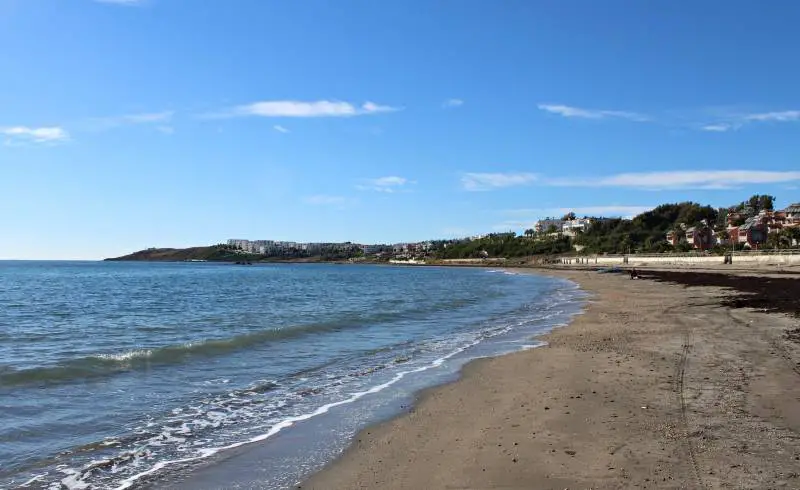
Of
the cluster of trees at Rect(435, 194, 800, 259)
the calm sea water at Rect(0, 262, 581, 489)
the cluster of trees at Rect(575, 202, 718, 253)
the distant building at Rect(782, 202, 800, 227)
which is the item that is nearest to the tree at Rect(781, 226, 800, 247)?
the distant building at Rect(782, 202, 800, 227)

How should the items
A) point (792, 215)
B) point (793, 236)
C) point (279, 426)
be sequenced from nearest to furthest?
point (279, 426) → point (793, 236) → point (792, 215)

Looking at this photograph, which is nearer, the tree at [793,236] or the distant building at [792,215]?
the tree at [793,236]

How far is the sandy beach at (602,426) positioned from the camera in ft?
19.5

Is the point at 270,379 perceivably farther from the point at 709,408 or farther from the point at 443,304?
the point at 443,304

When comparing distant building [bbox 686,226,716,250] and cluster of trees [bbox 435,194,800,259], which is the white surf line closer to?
distant building [bbox 686,226,716,250]

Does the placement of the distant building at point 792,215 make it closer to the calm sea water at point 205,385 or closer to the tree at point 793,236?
the tree at point 793,236

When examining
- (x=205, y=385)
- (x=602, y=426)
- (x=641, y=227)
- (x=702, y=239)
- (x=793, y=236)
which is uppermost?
(x=641, y=227)

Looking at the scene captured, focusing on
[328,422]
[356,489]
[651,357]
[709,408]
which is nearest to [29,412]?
[328,422]

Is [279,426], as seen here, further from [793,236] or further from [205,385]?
[793,236]

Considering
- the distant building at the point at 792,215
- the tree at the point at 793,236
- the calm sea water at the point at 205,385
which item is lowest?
the calm sea water at the point at 205,385

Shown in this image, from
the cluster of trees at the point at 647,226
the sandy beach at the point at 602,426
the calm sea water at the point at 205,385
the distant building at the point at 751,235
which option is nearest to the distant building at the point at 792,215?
the distant building at the point at 751,235

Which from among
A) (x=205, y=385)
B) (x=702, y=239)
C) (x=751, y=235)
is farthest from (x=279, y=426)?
(x=702, y=239)

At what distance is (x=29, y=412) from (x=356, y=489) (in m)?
6.93

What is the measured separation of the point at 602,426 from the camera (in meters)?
7.71
